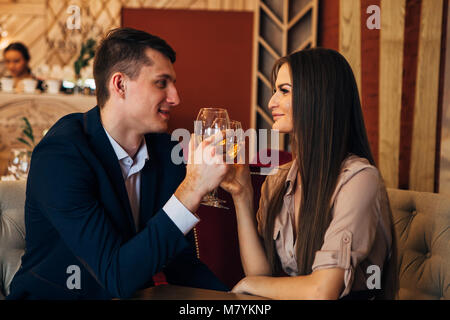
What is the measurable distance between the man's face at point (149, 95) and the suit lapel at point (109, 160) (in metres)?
0.12

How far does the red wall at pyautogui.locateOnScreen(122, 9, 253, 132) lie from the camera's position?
517cm

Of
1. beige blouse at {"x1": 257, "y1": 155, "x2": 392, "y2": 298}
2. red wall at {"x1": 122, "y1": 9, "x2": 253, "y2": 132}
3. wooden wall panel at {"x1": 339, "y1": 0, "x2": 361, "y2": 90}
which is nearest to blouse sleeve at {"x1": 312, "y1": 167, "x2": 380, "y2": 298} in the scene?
beige blouse at {"x1": 257, "y1": 155, "x2": 392, "y2": 298}

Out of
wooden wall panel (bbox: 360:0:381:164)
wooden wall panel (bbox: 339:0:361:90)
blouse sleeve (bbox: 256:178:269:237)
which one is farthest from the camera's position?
wooden wall panel (bbox: 339:0:361:90)

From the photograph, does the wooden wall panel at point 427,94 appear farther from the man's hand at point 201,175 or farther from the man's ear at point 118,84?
the man's ear at point 118,84

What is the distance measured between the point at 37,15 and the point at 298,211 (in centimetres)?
514

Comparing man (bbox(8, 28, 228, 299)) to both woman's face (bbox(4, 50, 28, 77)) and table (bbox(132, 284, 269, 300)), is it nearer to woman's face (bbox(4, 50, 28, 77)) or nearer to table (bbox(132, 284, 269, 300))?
table (bbox(132, 284, 269, 300))

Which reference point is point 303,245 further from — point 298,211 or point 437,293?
point 437,293

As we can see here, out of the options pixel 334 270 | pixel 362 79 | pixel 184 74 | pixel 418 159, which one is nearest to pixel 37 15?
pixel 184 74

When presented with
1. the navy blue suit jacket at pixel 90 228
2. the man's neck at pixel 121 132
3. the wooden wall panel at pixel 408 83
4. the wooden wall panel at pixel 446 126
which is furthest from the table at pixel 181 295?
the wooden wall panel at pixel 408 83

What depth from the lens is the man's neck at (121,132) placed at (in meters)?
1.29

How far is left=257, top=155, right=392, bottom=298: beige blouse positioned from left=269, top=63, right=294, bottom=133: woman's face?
0.66ft

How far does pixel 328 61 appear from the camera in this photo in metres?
1.18
